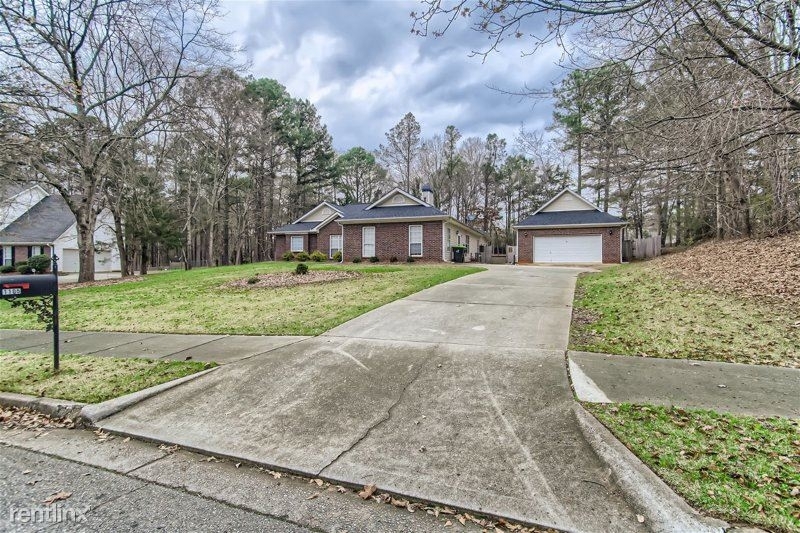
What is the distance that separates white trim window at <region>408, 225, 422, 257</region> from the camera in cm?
2217

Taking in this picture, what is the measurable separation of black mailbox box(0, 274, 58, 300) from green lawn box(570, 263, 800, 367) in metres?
6.84

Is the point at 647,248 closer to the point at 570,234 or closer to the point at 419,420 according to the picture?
the point at 570,234

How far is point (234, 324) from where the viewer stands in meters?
7.48

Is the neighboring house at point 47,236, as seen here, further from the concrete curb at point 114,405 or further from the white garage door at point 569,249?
the white garage door at point 569,249

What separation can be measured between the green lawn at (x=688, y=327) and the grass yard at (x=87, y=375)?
5.50 metres

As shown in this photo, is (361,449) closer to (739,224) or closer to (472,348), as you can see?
(472,348)

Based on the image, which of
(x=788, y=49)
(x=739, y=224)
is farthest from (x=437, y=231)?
(x=788, y=49)

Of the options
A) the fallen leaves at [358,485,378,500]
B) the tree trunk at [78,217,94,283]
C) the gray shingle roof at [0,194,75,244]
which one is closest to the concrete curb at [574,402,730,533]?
the fallen leaves at [358,485,378,500]

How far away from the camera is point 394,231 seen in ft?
74.3

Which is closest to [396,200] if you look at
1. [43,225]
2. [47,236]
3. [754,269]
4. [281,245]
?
[281,245]

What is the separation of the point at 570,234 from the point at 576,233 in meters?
0.34

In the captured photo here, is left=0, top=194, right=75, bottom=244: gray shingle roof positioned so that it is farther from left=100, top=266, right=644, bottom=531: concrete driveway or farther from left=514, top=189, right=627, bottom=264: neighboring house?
left=100, top=266, right=644, bottom=531: concrete driveway

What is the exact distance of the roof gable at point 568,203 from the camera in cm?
2448

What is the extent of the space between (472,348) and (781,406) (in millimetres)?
3105
